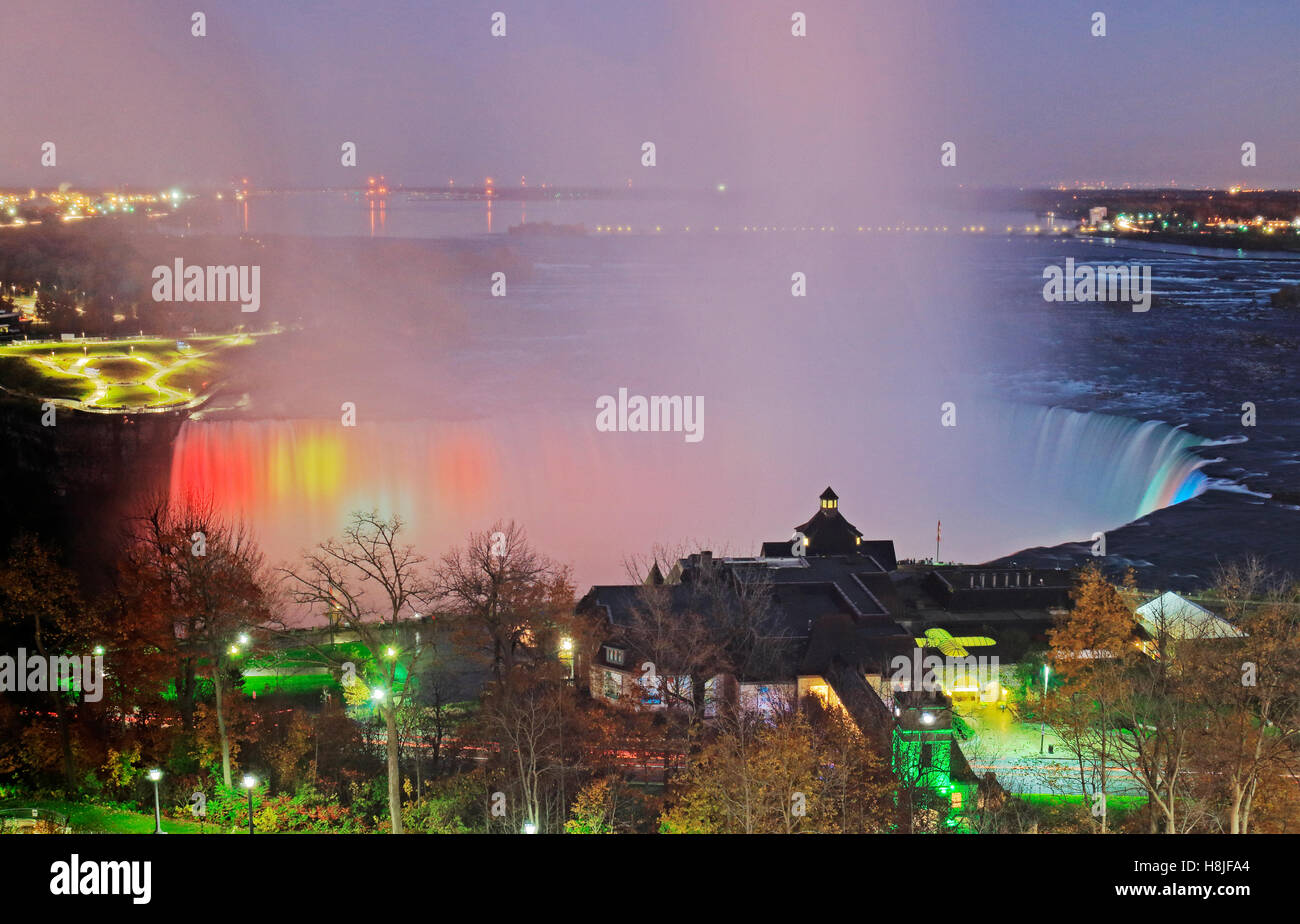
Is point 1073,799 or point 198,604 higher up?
point 198,604

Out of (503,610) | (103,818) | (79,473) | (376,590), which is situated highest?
(79,473)

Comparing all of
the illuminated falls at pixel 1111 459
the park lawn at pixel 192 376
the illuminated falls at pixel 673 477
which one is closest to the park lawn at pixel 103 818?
the illuminated falls at pixel 673 477

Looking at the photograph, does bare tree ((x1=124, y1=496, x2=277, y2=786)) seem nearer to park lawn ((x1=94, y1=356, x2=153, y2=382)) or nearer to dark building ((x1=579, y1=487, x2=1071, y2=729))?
dark building ((x1=579, y1=487, x2=1071, y2=729))

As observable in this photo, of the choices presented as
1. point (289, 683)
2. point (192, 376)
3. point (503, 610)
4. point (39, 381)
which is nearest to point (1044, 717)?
point (503, 610)

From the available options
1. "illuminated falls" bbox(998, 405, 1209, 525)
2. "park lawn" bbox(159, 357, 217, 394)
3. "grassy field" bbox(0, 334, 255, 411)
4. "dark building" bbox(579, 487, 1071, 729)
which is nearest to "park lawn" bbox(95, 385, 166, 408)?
"grassy field" bbox(0, 334, 255, 411)

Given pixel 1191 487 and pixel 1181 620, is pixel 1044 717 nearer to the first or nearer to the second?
pixel 1181 620
